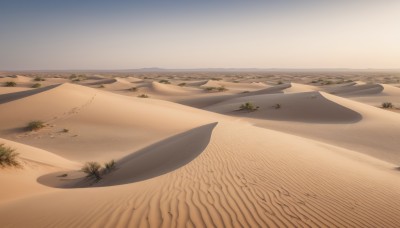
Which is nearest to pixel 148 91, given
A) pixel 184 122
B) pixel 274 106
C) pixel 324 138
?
pixel 274 106

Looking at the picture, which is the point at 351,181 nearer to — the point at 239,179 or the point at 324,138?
the point at 239,179

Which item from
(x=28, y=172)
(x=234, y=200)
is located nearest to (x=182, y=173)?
(x=234, y=200)

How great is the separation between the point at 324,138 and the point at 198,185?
10.6 meters

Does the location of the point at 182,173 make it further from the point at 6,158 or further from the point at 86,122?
the point at 86,122

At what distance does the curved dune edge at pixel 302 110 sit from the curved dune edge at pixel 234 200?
43.4 feet

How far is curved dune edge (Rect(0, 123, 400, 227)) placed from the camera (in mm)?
3967

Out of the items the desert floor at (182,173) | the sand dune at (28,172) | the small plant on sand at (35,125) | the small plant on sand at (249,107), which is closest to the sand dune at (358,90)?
the small plant on sand at (249,107)

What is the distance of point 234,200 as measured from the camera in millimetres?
4559

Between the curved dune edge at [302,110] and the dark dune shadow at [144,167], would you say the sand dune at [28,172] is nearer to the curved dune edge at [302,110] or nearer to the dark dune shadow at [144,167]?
the dark dune shadow at [144,167]

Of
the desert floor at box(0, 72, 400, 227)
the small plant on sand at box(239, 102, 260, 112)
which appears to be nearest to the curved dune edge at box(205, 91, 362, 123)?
the small plant on sand at box(239, 102, 260, 112)

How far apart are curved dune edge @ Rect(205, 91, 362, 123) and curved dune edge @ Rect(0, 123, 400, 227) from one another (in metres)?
13.2

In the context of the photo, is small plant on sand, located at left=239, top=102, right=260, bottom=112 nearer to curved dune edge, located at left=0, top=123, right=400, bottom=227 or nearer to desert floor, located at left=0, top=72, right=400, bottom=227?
desert floor, located at left=0, top=72, right=400, bottom=227

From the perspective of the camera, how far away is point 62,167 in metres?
8.76

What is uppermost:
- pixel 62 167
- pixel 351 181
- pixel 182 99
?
pixel 351 181
